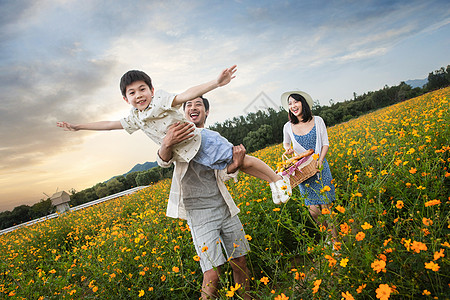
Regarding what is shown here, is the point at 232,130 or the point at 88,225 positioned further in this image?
the point at 232,130

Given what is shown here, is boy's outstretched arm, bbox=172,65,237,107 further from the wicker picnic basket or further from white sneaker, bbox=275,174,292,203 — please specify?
the wicker picnic basket

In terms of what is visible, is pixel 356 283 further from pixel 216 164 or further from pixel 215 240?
pixel 216 164

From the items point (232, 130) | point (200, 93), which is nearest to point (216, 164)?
point (200, 93)

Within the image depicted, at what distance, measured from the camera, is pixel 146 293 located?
8.29 ft

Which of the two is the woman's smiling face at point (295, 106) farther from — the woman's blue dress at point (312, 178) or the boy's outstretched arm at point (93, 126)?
the boy's outstretched arm at point (93, 126)

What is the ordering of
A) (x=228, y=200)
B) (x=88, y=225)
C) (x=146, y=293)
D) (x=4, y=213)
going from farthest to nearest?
(x=4, y=213)
(x=88, y=225)
(x=146, y=293)
(x=228, y=200)

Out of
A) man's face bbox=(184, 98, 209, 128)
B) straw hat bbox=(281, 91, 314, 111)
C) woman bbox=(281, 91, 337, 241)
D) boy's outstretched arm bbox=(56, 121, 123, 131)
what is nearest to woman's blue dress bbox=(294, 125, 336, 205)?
woman bbox=(281, 91, 337, 241)

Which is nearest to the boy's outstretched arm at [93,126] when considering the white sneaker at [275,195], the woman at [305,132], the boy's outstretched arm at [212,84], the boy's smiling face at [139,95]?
the boy's smiling face at [139,95]

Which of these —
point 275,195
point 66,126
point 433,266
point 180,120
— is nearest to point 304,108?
point 275,195

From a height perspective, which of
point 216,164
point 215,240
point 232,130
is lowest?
point 215,240

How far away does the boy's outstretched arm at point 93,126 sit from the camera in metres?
2.44

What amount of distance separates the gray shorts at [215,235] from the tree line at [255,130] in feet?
61.7

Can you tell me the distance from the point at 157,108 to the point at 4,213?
79.8 ft

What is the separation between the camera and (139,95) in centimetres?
206
